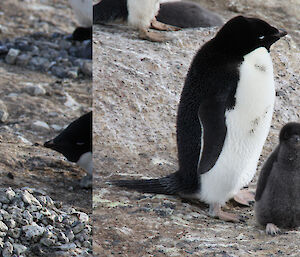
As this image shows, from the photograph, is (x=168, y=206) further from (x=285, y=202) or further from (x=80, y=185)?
(x=80, y=185)

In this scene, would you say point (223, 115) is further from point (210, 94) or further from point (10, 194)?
point (10, 194)

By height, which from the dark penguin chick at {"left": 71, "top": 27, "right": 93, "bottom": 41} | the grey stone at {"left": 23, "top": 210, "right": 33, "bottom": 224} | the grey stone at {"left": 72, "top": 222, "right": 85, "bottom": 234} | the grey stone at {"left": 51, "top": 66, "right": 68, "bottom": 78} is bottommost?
the grey stone at {"left": 51, "top": 66, "right": 68, "bottom": 78}

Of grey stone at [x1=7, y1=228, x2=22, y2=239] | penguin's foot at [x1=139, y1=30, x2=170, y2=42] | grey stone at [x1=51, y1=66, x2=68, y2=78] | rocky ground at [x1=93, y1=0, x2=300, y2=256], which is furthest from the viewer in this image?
grey stone at [x1=51, y1=66, x2=68, y2=78]

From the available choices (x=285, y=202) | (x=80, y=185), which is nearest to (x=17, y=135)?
(x=80, y=185)

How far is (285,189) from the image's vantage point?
1.22m

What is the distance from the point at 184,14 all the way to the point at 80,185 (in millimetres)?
725


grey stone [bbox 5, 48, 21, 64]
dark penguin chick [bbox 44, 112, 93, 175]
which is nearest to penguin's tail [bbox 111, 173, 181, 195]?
dark penguin chick [bbox 44, 112, 93, 175]

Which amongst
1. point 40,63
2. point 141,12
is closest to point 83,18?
point 40,63

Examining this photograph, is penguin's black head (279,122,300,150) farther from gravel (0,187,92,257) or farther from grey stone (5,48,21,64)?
grey stone (5,48,21,64)

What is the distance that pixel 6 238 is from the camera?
1.16 metres

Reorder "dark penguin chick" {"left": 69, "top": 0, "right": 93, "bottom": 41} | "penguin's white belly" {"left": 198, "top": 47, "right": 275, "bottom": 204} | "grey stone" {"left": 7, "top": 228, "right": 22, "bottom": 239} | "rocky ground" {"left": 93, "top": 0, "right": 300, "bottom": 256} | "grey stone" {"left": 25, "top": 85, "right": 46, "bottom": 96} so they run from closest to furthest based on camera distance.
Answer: "rocky ground" {"left": 93, "top": 0, "right": 300, "bottom": 256} → "grey stone" {"left": 7, "top": 228, "right": 22, "bottom": 239} → "penguin's white belly" {"left": 198, "top": 47, "right": 275, "bottom": 204} → "grey stone" {"left": 25, "top": 85, "right": 46, "bottom": 96} → "dark penguin chick" {"left": 69, "top": 0, "right": 93, "bottom": 41}

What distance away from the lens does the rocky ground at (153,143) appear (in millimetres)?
1062

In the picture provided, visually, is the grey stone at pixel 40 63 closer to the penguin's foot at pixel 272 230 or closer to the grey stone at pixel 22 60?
the grey stone at pixel 22 60

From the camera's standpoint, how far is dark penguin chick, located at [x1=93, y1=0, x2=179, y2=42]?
1.85 m
